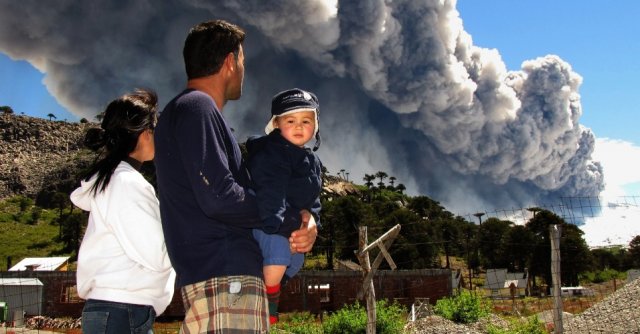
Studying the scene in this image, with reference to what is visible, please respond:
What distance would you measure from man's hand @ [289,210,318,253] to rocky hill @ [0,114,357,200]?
105 metres

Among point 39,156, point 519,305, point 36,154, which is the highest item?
point 36,154

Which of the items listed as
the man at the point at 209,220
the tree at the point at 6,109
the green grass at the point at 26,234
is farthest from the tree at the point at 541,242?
the tree at the point at 6,109

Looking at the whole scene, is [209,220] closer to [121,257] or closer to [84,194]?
[121,257]

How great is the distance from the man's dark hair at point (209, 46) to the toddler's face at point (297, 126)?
33 cm

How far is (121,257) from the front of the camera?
2316 millimetres

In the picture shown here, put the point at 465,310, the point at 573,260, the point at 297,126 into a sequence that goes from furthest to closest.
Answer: the point at 573,260 < the point at 465,310 < the point at 297,126

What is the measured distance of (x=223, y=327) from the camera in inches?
78.7

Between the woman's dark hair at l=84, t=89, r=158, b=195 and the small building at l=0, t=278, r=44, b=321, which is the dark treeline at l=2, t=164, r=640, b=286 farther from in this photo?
the woman's dark hair at l=84, t=89, r=158, b=195

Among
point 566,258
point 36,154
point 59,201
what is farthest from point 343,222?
point 36,154

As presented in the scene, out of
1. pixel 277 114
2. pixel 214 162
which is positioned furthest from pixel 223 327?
pixel 277 114

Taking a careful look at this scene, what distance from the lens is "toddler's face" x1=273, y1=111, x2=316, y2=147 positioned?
7.95 feet

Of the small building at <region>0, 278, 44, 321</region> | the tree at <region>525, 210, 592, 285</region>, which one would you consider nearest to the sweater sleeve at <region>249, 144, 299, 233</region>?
the small building at <region>0, 278, 44, 321</region>

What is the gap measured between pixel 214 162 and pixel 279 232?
0.37m

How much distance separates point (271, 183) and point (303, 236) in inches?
9.2
